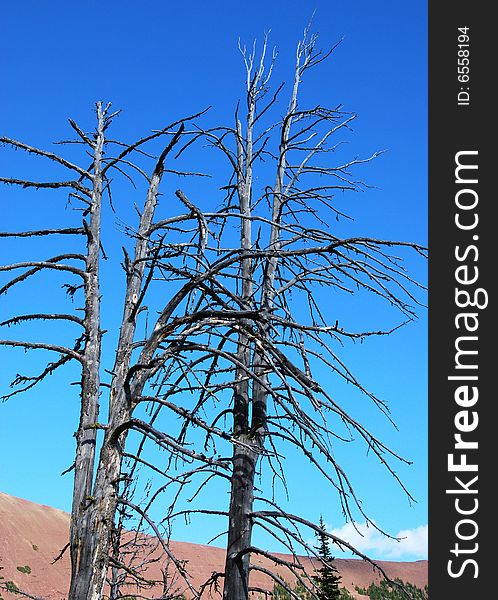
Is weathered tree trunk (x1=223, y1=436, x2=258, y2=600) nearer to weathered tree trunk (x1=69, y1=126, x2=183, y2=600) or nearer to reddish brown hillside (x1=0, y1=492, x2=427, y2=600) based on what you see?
weathered tree trunk (x1=69, y1=126, x2=183, y2=600)

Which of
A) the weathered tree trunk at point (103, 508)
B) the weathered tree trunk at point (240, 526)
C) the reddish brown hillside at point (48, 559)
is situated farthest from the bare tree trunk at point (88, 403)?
the reddish brown hillside at point (48, 559)

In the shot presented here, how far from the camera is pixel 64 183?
25.0 feet

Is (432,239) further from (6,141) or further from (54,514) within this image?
(54,514)

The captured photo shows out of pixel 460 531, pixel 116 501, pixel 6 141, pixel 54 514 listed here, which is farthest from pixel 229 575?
pixel 54 514

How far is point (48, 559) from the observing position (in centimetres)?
4150

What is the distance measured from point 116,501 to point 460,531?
320 cm

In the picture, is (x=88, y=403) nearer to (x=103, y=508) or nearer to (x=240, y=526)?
(x=103, y=508)

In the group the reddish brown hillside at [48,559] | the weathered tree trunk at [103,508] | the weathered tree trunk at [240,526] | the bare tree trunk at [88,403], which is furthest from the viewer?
the reddish brown hillside at [48,559]

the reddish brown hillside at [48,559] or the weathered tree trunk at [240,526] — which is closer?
the weathered tree trunk at [240,526]

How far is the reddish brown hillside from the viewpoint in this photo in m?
36.8

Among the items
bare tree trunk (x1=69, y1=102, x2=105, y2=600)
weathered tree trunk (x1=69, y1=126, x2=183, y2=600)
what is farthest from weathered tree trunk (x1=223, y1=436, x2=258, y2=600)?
bare tree trunk (x1=69, y1=102, x2=105, y2=600)

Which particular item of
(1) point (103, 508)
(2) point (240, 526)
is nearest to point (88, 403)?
(1) point (103, 508)

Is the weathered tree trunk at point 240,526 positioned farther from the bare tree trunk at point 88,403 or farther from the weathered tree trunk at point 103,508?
the bare tree trunk at point 88,403

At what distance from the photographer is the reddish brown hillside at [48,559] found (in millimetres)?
36812
